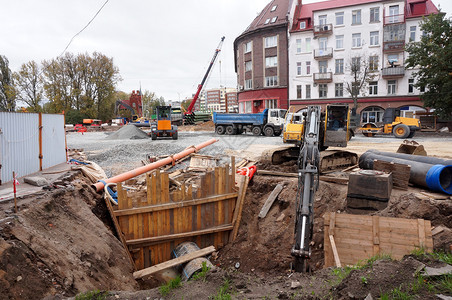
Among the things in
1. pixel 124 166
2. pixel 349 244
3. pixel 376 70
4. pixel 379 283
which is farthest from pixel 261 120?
pixel 379 283

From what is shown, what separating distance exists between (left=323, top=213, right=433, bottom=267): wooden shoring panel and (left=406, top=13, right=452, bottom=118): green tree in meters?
25.6

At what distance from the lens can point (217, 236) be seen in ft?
26.0

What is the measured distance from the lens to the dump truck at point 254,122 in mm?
25062

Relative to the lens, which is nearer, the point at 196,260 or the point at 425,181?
the point at 196,260

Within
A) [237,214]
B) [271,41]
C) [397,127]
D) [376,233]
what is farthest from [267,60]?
[376,233]

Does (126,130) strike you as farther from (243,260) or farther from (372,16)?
(372,16)

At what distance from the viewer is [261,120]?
83.7 feet

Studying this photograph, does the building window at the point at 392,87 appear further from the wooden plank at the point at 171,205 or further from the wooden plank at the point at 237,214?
the wooden plank at the point at 171,205

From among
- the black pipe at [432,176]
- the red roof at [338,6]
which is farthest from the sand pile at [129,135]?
the red roof at [338,6]

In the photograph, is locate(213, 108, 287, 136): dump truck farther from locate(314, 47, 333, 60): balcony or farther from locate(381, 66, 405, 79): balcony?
locate(381, 66, 405, 79): balcony

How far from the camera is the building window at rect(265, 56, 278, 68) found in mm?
37562

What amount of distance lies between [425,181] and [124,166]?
10219 mm

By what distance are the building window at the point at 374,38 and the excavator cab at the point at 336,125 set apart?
2912 cm

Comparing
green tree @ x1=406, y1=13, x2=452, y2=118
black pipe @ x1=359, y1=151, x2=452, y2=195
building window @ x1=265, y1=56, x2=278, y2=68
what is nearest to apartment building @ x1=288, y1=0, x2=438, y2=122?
building window @ x1=265, y1=56, x2=278, y2=68
